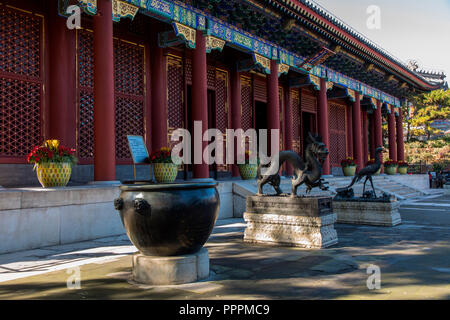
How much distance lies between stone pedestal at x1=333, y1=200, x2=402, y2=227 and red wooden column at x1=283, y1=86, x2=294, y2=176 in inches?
304

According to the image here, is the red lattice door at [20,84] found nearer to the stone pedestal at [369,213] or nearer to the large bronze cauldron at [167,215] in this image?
the large bronze cauldron at [167,215]

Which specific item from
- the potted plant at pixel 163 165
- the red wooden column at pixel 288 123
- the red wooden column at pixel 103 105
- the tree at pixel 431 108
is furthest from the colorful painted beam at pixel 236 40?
the tree at pixel 431 108

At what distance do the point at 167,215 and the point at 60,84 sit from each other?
651 cm

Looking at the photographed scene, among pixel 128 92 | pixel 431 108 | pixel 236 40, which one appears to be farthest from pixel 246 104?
pixel 431 108

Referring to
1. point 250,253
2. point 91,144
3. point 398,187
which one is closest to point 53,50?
point 91,144

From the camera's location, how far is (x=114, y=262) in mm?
4844

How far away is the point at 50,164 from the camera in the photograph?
22.1 feet

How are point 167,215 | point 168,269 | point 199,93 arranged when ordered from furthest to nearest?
point 199,93, point 168,269, point 167,215

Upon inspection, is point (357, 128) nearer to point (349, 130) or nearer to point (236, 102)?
point (349, 130)

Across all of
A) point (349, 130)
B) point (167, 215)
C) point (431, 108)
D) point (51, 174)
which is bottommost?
point (167, 215)

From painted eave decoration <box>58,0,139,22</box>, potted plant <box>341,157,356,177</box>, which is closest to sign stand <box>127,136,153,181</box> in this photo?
painted eave decoration <box>58,0,139,22</box>

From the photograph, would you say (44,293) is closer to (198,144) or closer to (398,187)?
(198,144)

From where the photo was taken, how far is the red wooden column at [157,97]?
11.0 meters

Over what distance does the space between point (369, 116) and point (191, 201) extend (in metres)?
23.1
